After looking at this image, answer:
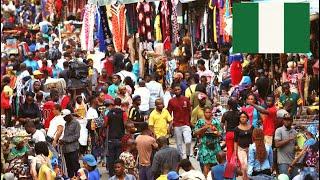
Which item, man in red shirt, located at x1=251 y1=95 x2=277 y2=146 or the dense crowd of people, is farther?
man in red shirt, located at x1=251 y1=95 x2=277 y2=146

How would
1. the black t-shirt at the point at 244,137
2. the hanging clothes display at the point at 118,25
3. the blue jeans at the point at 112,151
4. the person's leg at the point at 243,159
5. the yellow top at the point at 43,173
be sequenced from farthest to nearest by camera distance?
the hanging clothes display at the point at 118,25 → the blue jeans at the point at 112,151 → the black t-shirt at the point at 244,137 → the person's leg at the point at 243,159 → the yellow top at the point at 43,173

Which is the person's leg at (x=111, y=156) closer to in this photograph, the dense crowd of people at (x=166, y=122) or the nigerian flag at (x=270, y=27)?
the dense crowd of people at (x=166, y=122)

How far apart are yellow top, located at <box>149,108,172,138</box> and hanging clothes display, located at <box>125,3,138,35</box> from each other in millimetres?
8798

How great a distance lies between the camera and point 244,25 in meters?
12.1

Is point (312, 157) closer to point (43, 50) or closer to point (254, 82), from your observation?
point (254, 82)

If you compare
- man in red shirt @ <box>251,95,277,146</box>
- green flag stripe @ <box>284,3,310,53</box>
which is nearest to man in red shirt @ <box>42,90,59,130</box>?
man in red shirt @ <box>251,95,277,146</box>

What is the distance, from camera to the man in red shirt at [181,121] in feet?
61.6

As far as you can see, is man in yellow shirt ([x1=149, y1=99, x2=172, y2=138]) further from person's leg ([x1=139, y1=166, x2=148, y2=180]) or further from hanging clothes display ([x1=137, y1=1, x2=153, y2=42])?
hanging clothes display ([x1=137, y1=1, x2=153, y2=42])

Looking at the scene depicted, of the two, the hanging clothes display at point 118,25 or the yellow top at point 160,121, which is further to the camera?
the hanging clothes display at point 118,25

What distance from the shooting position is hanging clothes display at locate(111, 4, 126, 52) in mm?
24859

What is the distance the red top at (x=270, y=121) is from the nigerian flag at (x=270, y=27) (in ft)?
16.6

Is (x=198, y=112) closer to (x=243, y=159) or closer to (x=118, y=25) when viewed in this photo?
(x=243, y=159)

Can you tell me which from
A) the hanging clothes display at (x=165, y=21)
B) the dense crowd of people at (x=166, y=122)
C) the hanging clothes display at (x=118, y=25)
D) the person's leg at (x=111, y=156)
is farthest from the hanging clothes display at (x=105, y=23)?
the person's leg at (x=111, y=156)

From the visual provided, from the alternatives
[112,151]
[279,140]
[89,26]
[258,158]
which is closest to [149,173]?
[112,151]
